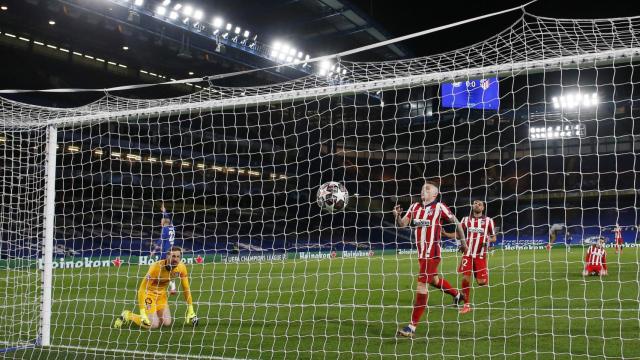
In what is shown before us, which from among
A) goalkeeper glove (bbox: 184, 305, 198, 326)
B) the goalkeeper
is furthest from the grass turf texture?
the goalkeeper

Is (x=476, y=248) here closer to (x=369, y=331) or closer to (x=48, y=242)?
(x=369, y=331)

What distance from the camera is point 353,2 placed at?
94.1ft

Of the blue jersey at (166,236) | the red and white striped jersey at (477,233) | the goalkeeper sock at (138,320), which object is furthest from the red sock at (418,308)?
the blue jersey at (166,236)

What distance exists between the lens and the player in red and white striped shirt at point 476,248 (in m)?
8.12

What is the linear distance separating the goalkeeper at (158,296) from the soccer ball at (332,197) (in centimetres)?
196

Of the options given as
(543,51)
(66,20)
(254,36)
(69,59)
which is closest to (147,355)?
(543,51)

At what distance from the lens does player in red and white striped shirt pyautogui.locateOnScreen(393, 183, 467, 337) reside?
625cm

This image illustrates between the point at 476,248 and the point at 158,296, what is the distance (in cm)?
461

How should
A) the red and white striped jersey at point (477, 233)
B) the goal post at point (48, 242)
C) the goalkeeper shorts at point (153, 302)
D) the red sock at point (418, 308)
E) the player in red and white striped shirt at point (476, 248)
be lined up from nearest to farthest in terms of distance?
the red sock at point (418, 308)
the goal post at point (48, 242)
the goalkeeper shorts at point (153, 302)
the player in red and white striped shirt at point (476, 248)
the red and white striped jersey at point (477, 233)

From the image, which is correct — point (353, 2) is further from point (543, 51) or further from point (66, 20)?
point (543, 51)

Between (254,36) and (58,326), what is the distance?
75.9ft

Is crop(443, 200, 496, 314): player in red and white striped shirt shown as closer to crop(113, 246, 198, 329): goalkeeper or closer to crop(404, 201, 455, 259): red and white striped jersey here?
crop(404, 201, 455, 259): red and white striped jersey

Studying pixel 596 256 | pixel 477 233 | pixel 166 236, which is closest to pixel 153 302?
pixel 477 233

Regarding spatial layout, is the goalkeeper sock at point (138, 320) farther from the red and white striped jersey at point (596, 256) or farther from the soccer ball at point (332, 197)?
the red and white striped jersey at point (596, 256)
